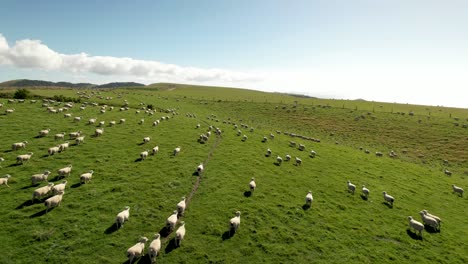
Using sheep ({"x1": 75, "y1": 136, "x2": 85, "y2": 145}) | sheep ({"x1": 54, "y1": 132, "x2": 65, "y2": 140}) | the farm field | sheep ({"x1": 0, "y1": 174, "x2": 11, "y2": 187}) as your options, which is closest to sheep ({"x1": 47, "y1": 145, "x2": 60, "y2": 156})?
the farm field

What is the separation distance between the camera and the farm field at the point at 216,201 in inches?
749

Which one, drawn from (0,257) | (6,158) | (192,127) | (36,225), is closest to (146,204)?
(36,225)

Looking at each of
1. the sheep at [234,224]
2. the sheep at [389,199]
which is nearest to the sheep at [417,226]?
the sheep at [389,199]

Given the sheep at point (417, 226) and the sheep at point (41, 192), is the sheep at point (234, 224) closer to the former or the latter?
the sheep at point (41, 192)

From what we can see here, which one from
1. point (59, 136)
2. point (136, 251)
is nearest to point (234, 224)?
point (136, 251)

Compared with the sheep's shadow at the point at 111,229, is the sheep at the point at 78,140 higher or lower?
higher

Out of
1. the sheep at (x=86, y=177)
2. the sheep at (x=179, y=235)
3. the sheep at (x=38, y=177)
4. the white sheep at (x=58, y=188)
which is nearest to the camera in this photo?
the sheep at (x=179, y=235)

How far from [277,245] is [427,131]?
77378 mm

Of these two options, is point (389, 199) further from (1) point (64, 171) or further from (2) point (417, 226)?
(1) point (64, 171)

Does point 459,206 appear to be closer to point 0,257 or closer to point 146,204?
point 146,204

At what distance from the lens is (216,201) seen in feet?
83.0

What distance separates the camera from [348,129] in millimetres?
79250

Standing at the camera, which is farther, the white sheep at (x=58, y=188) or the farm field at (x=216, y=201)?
the white sheep at (x=58, y=188)

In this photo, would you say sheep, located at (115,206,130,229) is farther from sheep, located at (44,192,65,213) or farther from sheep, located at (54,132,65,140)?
sheep, located at (54,132,65,140)
